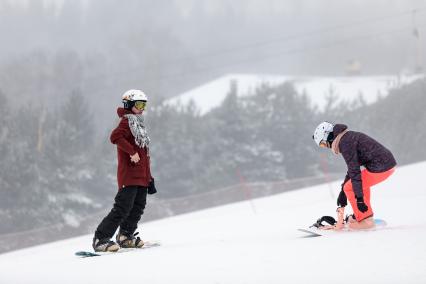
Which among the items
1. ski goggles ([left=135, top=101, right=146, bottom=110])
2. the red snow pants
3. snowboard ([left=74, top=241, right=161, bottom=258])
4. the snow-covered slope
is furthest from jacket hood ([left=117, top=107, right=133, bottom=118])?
the snow-covered slope

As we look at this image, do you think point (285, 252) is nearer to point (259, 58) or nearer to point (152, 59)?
point (152, 59)

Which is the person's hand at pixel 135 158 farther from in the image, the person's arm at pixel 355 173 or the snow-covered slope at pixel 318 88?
the snow-covered slope at pixel 318 88

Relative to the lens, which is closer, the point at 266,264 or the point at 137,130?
the point at 266,264

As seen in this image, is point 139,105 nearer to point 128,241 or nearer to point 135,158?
point 135,158

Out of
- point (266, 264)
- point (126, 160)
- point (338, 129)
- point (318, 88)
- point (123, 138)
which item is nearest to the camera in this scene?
point (266, 264)

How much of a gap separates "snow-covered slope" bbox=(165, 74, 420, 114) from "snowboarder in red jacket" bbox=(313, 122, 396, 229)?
51900 millimetres

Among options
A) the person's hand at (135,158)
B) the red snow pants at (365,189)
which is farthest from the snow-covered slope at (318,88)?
the person's hand at (135,158)

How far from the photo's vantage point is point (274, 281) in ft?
17.3

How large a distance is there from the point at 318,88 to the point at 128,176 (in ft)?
215

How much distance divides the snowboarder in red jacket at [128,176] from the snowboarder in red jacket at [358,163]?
2.22 meters

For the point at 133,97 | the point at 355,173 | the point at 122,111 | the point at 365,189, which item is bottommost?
the point at 365,189

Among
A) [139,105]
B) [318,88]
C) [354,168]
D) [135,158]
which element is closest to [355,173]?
[354,168]

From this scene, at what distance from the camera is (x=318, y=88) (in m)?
71.6

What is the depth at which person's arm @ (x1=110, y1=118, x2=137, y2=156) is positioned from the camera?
7.31 m
